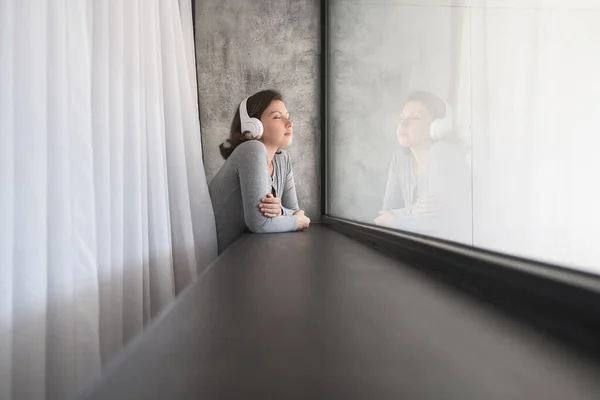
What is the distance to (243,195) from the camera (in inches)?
52.3

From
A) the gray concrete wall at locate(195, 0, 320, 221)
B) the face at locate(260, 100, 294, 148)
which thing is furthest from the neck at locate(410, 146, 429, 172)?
the gray concrete wall at locate(195, 0, 320, 221)

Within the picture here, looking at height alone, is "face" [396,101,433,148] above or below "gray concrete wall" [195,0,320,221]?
below

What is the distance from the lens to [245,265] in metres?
0.69

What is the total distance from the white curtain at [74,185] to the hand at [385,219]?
563 mm

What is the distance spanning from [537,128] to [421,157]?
1.22ft

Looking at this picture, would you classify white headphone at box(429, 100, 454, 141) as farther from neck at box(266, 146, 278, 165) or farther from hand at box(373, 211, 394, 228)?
neck at box(266, 146, 278, 165)

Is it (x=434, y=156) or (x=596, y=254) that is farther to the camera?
(x=434, y=156)

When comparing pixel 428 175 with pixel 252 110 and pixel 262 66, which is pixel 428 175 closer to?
pixel 252 110

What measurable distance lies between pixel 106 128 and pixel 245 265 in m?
0.31

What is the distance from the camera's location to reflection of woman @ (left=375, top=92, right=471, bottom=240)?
702 millimetres

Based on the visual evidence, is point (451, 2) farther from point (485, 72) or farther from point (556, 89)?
point (556, 89)

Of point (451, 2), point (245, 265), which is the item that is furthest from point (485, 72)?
point (245, 265)

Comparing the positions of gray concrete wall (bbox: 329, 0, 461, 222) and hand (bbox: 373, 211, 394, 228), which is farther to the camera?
hand (bbox: 373, 211, 394, 228)

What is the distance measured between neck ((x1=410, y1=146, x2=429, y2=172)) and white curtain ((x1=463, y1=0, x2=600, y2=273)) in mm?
207
